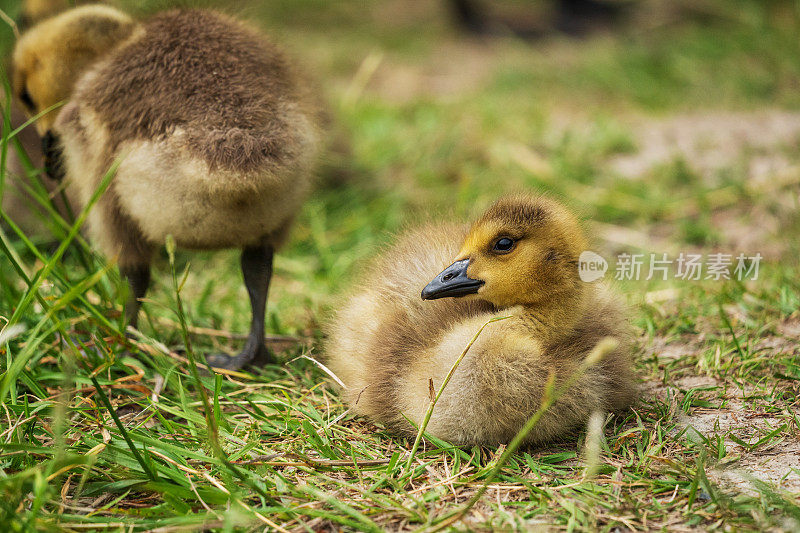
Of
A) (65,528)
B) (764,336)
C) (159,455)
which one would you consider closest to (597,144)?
(764,336)

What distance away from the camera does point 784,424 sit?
5.34 feet

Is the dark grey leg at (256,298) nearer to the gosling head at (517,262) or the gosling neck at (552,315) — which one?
the gosling head at (517,262)

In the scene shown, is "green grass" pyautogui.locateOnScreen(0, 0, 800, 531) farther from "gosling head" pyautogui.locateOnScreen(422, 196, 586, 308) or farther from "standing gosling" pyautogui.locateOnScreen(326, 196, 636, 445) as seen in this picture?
"gosling head" pyautogui.locateOnScreen(422, 196, 586, 308)

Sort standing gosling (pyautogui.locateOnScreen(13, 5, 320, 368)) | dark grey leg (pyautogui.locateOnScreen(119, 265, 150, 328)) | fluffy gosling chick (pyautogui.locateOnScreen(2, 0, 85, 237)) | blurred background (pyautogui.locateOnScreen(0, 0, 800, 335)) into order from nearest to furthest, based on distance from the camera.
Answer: standing gosling (pyautogui.locateOnScreen(13, 5, 320, 368)), dark grey leg (pyautogui.locateOnScreen(119, 265, 150, 328)), fluffy gosling chick (pyautogui.locateOnScreen(2, 0, 85, 237)), blurred background (pyautogui.locateOnScreen(0, 0, 800, 335))

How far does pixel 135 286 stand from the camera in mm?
2092

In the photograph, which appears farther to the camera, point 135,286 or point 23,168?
point 23,168

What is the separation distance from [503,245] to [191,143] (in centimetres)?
80

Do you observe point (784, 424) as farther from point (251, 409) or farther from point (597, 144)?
point (597, 144)

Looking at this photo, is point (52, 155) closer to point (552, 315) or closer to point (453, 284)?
point (453, 284)

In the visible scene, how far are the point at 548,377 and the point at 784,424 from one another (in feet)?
1.90

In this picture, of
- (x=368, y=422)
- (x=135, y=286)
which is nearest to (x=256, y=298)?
(x=135, y=286)

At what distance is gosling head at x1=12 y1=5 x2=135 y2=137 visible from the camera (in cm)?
222

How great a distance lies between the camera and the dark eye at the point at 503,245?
163 centimetres

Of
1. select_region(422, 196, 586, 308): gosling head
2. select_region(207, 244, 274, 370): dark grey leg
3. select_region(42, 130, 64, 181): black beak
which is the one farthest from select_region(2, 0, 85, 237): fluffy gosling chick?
select_region(422, 196, 586, 308): gosling head
